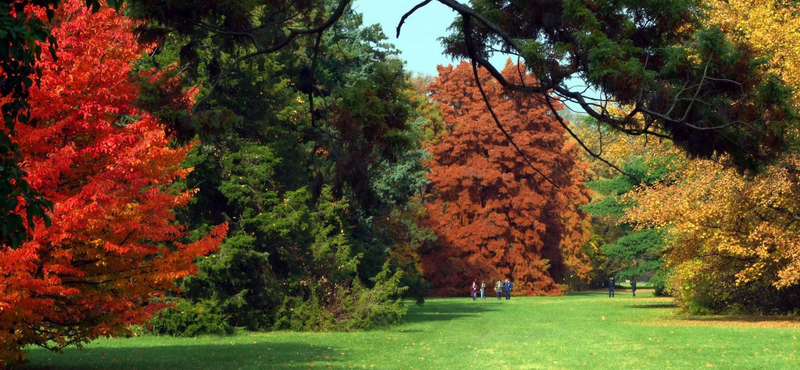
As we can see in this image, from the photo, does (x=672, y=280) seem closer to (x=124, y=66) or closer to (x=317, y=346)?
(x=317, y=346)

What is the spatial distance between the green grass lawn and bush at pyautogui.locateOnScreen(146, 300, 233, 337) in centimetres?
59

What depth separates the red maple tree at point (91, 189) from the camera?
11.6 meters

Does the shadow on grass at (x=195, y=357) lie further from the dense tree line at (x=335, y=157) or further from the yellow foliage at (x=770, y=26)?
the yellow foliage at (x=770, y=26)

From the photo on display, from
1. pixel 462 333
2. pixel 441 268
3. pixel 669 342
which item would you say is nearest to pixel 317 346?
pixel 462 333

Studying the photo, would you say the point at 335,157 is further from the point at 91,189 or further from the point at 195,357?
the point at 195,357

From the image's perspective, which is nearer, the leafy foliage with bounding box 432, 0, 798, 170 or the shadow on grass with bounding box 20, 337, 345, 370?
the leafy foliage with bounding box 432, 0, 798, 170

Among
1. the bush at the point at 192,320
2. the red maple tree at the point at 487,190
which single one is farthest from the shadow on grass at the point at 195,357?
the red maple tree at the point at 487,190

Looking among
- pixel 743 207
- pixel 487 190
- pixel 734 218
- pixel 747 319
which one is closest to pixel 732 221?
pixel 734 218

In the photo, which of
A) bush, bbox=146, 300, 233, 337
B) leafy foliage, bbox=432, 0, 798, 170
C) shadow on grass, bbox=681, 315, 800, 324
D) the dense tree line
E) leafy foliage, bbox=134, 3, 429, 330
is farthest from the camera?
shadow on grass, bbox=681, 315, 800, 324

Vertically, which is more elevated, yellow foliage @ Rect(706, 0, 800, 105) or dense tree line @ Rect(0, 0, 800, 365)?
yellow foliage @ Rect(706, 0, 800, 105)

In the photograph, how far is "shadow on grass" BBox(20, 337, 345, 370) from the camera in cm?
1666

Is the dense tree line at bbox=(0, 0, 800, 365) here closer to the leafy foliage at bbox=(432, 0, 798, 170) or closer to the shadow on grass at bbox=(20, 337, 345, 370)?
the leafy foliage at bbox=(432, 0, 798, 170)

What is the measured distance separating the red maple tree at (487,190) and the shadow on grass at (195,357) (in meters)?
36.1

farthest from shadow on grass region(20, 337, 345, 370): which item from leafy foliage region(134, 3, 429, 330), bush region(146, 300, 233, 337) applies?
leafy foliage region(134, 3, 429, 330)
